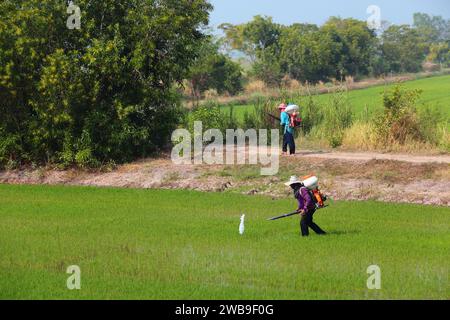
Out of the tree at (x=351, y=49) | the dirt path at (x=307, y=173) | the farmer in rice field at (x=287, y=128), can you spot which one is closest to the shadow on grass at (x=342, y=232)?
the dirt path at (x=307, y=173)

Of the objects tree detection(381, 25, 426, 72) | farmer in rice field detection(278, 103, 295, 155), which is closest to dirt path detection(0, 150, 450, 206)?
farmer in rice field detection(278, 103, 295, 155)

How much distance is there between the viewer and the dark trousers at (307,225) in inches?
588

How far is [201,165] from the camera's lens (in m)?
24.7

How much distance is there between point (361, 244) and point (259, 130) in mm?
16251

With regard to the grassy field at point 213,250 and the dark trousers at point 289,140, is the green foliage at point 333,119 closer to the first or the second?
the dark trousers at point 289,140

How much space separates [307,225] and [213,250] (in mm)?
2186

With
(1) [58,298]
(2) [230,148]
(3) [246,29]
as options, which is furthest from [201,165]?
(3) [246,29]

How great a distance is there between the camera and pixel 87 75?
25969 mm

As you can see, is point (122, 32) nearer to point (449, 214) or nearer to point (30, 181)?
point (30, 181)

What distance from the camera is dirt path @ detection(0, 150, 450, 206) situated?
20594mm

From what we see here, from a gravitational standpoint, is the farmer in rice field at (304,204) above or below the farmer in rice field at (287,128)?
below

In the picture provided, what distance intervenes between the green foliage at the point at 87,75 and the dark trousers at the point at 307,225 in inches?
466

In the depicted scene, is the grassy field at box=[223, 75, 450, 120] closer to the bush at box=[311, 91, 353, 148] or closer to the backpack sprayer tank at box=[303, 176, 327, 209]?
the bush at box=[311, 91, 353, 148]

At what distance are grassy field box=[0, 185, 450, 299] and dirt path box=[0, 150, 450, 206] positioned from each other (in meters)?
1.26
